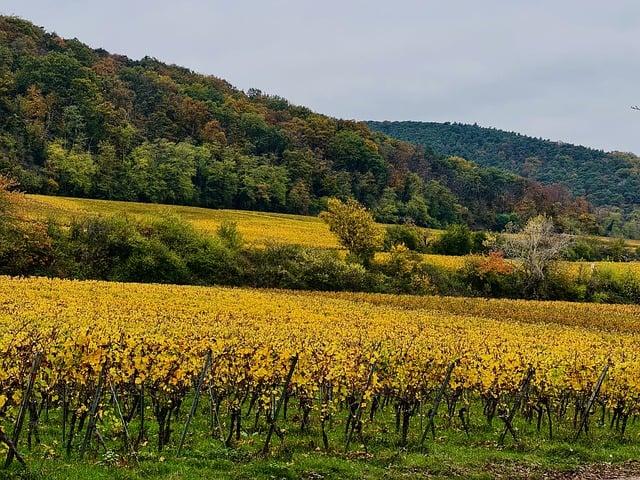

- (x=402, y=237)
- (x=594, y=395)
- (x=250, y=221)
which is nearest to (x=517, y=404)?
(x=594, y=395)

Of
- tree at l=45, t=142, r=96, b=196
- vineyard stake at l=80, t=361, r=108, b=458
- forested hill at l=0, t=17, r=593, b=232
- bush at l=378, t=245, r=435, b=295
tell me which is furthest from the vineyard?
forested hill at l=0, t=17, r=593, b=232

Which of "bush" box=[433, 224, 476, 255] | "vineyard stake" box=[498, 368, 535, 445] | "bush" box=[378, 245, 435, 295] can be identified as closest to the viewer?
"vineyard stake" box=[498, 368, 535, 445]

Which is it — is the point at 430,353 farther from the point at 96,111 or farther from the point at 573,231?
the point at 573,231

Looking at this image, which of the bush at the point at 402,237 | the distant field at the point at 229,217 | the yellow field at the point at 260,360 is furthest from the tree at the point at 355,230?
the yellow field at the point at 260,360

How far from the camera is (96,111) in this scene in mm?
104875

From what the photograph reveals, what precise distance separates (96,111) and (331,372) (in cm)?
10182

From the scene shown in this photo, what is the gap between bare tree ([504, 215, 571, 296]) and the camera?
6562 centimetres

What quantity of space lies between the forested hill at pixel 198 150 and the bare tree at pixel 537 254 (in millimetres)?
26902

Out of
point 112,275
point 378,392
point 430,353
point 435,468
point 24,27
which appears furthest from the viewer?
point 24,27

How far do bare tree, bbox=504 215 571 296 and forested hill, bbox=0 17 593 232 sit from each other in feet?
88.3

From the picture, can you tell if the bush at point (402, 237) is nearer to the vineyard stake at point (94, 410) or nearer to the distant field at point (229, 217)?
the distant field at point (229, 217)

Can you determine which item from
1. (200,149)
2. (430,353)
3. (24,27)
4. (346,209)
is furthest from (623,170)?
(430,353)

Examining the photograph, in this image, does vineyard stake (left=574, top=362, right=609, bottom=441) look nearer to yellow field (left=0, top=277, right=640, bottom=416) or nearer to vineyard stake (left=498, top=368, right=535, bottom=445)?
yellow field (left=0, top=277, right=640, bottom=416)

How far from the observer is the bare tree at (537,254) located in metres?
65.6
